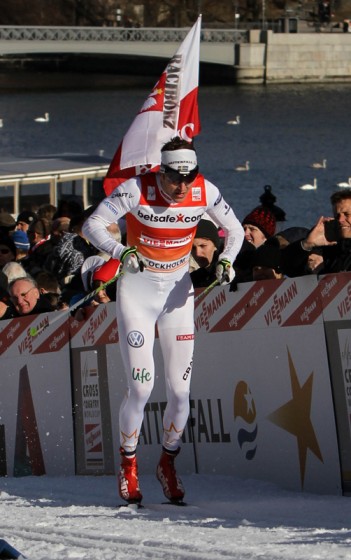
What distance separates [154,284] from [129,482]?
1124 millimetres

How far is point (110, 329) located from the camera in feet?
31.4

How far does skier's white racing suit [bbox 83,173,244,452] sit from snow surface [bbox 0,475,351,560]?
1.76 ft

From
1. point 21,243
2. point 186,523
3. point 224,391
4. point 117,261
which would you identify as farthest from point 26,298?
point 21,243

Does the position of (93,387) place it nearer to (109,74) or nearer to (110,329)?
(110,329)

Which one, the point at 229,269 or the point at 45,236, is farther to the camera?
the point at 45,236

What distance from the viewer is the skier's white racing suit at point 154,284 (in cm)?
808

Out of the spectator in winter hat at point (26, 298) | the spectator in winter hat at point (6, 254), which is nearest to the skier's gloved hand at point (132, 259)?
the spectator in winter hat at point (26, 298)

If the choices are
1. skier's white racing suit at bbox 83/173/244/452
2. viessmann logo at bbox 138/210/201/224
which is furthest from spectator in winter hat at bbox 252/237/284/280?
viessmann logo at bbox 138/210/201/224

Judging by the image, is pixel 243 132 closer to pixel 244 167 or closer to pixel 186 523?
pixel 244 167

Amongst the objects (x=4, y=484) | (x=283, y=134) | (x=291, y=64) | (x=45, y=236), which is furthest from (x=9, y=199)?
(x=291, y=64)

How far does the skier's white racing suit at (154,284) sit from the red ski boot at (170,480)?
15 cm

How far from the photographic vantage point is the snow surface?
6555 mm

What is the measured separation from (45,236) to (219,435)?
21.5 feet

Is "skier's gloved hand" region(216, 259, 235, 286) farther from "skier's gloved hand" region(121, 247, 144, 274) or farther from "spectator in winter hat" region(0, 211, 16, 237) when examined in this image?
"spectator in winter hat" region(0, 211, 16, 237)
